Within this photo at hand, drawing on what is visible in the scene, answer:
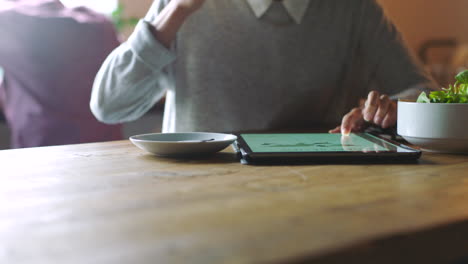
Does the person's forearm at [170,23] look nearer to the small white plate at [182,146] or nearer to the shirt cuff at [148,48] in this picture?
the shirt cuff at [148,48]

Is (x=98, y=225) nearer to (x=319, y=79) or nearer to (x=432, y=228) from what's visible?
(x=432, y=228)

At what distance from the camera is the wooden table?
0.30m

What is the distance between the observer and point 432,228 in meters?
0.35

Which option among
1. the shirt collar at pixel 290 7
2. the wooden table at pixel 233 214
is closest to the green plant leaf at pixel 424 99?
the wooden table at pixel 233 214

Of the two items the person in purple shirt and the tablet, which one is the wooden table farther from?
the person in purple shirt

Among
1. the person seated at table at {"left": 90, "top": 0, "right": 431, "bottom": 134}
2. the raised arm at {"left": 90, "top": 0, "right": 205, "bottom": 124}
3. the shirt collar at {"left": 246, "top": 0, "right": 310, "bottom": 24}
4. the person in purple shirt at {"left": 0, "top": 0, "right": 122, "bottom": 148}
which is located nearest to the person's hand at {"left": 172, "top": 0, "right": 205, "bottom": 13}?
the raised arm at {"left": 90, "top": 0, "right": 205, "bottom": 124}

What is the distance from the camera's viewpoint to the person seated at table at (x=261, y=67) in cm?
131

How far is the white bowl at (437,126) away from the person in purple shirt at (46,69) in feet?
4.38

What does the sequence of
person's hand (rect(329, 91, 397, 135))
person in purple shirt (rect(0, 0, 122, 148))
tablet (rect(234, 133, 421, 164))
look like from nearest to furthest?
tablet (rect(234, 133, 421, 164)) → person's hand (rect(329, 91, 397, 135)) → person in purple shirt (rect(0, 0, 122, 148))

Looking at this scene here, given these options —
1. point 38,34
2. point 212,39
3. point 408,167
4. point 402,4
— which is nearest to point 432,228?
point 408,167

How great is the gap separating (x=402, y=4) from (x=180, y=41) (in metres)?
4.02

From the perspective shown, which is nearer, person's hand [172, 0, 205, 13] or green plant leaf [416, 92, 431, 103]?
green plant leaf [416, 92, 431, 103]

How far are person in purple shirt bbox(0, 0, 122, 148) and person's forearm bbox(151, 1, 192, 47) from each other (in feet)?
2.49

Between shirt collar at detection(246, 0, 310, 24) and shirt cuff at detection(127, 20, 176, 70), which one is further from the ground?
shirt collar at detection(246, 0, 310, 24)
